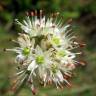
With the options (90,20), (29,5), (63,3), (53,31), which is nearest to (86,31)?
(90,20)

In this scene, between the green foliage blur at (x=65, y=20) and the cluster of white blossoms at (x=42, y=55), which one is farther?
the green foliage blur at (x=65, y=20)

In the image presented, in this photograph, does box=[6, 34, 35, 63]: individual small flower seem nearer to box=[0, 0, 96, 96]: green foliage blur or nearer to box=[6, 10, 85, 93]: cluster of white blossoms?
box=[6, 10, 85, 93]: cluster of white blossoms

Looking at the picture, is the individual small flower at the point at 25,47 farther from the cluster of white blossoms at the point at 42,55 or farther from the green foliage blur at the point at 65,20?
the green foliage blur at the point at 65,20

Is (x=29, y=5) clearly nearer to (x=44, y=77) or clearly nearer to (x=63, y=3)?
(x=63, y=3)

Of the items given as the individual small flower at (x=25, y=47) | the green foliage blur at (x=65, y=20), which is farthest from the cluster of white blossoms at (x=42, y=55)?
the green foliage blur at (x=65, y=20)

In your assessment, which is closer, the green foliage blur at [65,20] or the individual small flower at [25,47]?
the individual small flower at [25,47]

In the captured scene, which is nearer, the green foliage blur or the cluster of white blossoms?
the cluster of white blossoms

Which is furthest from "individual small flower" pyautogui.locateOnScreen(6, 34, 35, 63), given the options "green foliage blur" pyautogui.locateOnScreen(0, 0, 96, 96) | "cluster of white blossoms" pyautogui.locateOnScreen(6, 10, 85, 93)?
"green foliage blur" pyautogui.locateOnScreen(0, 0, 96, 96)
